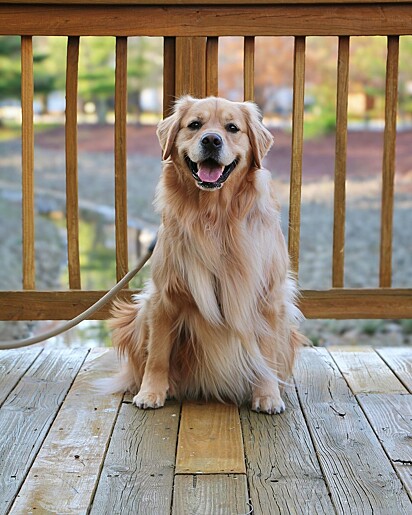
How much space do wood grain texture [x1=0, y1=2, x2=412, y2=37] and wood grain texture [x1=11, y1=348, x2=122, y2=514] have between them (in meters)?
1.39

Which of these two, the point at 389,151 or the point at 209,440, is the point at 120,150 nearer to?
the point at 389,151

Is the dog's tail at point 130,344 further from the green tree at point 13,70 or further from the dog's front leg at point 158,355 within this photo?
the green tree at point 13,70

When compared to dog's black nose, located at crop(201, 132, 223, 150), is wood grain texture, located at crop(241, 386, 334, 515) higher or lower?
lower

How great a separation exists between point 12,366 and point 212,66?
57.8 inches

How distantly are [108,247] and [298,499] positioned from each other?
773cm

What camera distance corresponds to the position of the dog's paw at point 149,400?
9.19 feet

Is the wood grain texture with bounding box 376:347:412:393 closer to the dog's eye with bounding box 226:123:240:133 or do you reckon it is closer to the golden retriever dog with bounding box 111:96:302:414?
the golden retriever dog with bounding box 111:96:302:414

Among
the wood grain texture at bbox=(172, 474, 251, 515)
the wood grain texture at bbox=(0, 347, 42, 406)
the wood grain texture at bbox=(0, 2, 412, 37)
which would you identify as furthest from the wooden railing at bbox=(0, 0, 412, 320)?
the wood grain texture at bbox=(172, 474, 251, 515)

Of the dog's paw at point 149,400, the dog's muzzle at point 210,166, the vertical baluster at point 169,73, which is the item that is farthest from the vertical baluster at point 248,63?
the dog's paw at point 149,400

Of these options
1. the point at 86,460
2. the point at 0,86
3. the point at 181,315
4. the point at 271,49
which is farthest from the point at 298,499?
the point at 271,49

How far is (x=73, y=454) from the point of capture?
2365 millimetres

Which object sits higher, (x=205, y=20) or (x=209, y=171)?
(x=205, y=20)

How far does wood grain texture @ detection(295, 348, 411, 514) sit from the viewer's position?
6.76 ft

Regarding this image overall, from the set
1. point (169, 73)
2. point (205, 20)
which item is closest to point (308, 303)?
point (169, 73)
